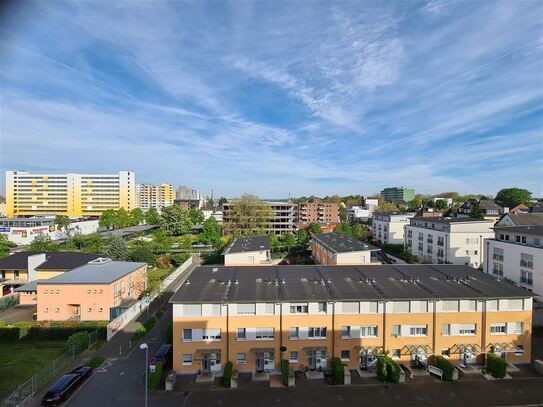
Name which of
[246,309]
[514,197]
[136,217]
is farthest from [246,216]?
[514,197]

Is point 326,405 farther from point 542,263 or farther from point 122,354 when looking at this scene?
point 542,263

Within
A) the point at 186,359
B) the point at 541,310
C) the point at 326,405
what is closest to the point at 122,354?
the point at 186,359

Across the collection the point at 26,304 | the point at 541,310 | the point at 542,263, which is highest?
the point at 542,263

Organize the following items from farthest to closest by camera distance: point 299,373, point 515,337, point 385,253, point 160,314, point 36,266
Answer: point 385,253 → point 36,266 → point 160,314 → point 515,337 → point 299,373

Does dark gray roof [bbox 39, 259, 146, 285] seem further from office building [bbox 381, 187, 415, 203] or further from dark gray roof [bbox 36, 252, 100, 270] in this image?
office building [bbox 381, 187, 415, 203]

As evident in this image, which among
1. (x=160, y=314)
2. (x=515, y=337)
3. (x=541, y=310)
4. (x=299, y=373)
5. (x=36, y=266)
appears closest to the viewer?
(x=299, y=373)

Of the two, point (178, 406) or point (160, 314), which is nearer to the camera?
point (178, 406)

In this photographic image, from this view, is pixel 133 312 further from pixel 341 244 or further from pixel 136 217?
pixel 136 217

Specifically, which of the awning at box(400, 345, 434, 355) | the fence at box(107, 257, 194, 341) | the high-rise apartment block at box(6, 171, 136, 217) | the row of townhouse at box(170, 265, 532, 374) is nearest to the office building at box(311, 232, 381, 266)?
the row of townhouse at box(170, 265, 532, 374)
